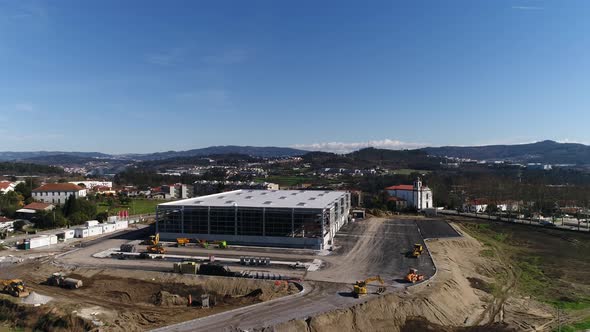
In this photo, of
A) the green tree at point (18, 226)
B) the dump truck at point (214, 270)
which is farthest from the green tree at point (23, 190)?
the dump truck at point (214, 270)

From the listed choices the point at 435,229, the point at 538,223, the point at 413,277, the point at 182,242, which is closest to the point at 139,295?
the point at 182,242

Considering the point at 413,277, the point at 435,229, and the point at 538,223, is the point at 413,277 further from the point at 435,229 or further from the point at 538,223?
the point at 538,223

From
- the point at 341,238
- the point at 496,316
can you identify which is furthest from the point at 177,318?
the point at 341,238

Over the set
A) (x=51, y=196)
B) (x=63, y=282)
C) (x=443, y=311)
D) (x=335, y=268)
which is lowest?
(x=443, y=311)

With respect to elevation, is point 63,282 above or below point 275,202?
below

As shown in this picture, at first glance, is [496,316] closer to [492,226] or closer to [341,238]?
[341,238]

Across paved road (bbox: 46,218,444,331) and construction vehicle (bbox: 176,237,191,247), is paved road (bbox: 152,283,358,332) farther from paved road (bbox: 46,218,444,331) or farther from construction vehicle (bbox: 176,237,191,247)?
construction vehicle (bbox: 176,237,191,247)
